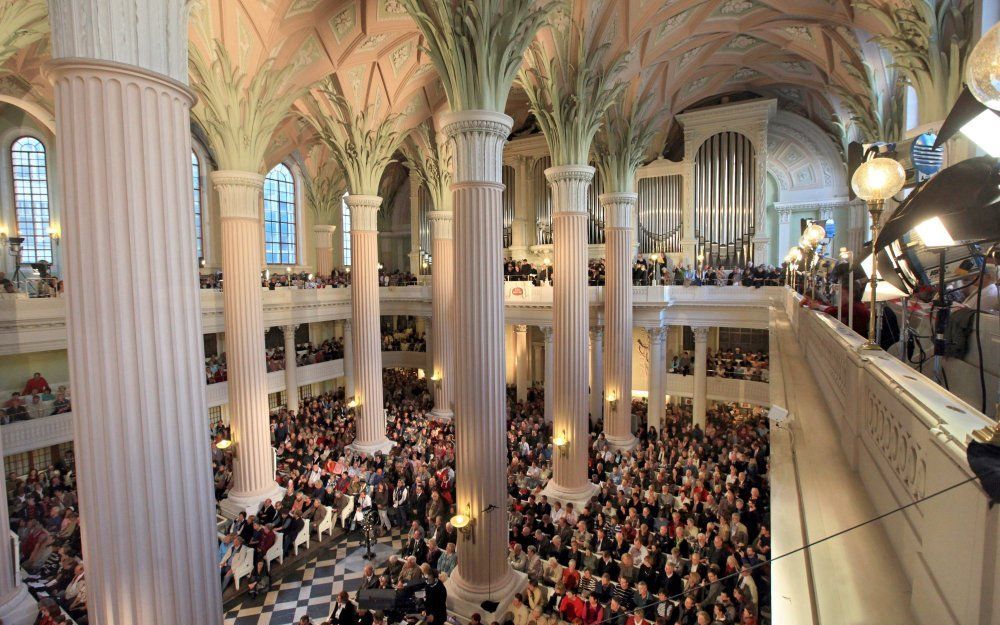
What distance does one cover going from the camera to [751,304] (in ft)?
53.8

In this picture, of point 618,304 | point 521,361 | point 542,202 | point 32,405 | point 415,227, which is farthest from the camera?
point 415,227

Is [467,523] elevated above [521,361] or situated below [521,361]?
below

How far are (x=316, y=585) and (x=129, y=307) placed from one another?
7921mm

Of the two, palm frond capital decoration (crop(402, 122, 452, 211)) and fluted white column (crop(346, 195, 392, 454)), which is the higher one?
palm frond capital decoration (crop(402, 122, 452, 211))

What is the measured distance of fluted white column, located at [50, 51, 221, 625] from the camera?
3271 millimetres

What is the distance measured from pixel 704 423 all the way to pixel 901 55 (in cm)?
1207

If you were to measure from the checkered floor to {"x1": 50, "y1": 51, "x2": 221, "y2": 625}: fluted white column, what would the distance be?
18.9ft

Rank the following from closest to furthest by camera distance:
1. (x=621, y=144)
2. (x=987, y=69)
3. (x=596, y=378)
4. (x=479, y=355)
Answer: (x=987, y=69) < (x=479, y=355) < (x=621, y=144) < (x=596, y=378)

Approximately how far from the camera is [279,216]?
23.4m

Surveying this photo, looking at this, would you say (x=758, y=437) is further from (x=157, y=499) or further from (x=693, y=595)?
(x=157, y=499)

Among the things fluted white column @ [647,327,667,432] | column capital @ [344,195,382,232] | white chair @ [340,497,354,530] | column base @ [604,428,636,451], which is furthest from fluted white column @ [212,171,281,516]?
fluted white column @ [647,327,667,432]

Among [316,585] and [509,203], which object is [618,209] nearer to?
[509,203]

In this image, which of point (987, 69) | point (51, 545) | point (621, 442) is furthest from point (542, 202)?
point (987, 69)

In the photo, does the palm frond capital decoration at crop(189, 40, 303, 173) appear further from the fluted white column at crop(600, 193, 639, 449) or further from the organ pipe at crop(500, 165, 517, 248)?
the organ pipe at crop(500, 165, 517, 248)
